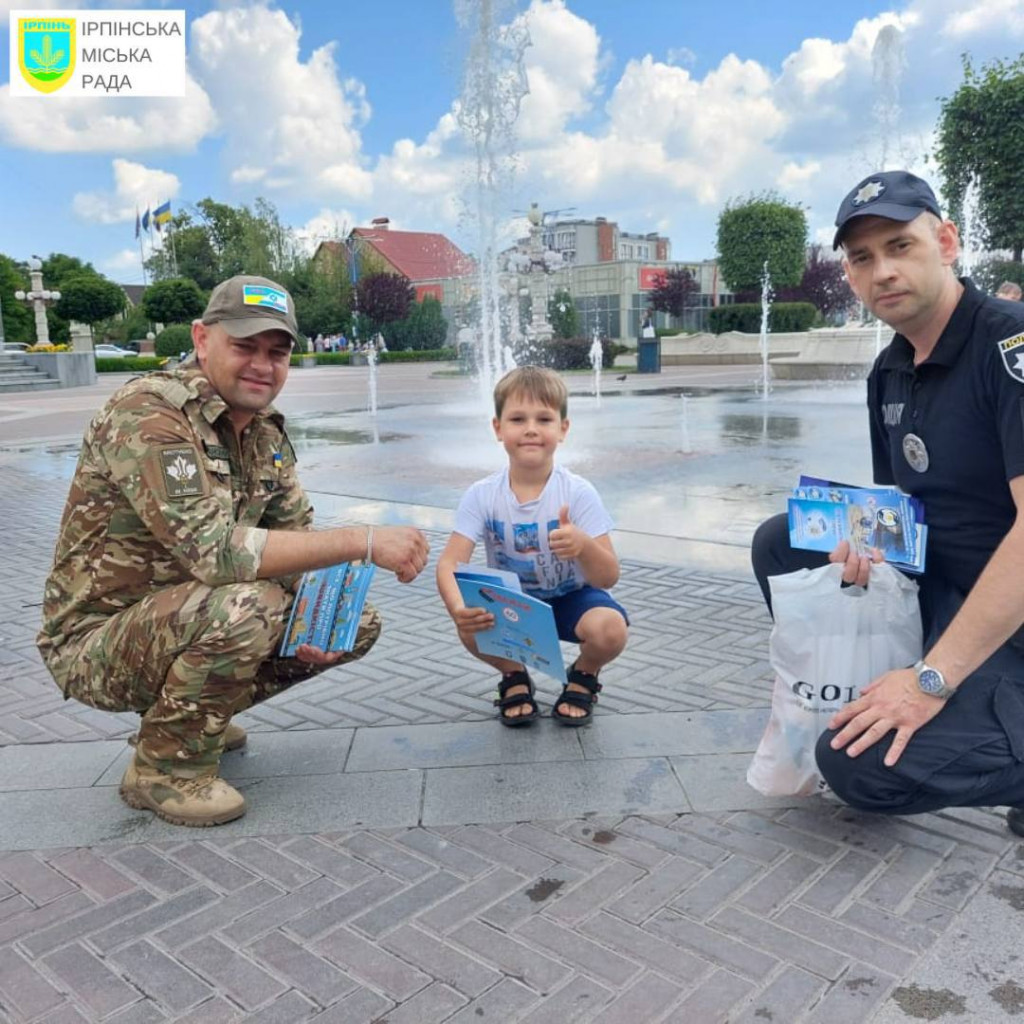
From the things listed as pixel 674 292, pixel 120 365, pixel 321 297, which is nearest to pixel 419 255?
pixel 321 297

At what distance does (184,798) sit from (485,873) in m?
0.99

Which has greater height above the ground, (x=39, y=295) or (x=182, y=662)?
(x=39, y=295)

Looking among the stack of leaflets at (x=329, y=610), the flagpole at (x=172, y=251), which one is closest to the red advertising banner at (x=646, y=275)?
the flagpole at (x=172, y=251)

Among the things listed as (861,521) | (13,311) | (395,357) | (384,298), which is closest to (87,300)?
(395,357)

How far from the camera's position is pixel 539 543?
3.49 meters

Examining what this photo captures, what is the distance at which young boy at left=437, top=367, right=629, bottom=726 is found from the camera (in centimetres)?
340

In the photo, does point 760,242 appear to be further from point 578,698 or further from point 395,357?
point 578,698

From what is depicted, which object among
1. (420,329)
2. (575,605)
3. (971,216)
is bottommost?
(575,605)

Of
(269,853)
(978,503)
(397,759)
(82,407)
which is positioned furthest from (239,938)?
(82,407)

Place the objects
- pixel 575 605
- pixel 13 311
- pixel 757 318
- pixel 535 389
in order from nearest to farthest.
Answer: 1. pixel 535 389
2. pixel 575 605
3. pixel 757 318
4. pixel 13 311

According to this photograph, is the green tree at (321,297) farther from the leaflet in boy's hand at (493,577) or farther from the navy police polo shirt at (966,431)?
the navy police polo shirt at (966,431)

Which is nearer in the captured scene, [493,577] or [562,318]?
[493,577]

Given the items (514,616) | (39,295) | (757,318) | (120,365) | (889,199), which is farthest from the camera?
(120,365)

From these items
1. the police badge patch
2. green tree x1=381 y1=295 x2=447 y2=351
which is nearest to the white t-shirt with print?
the police badge patch
